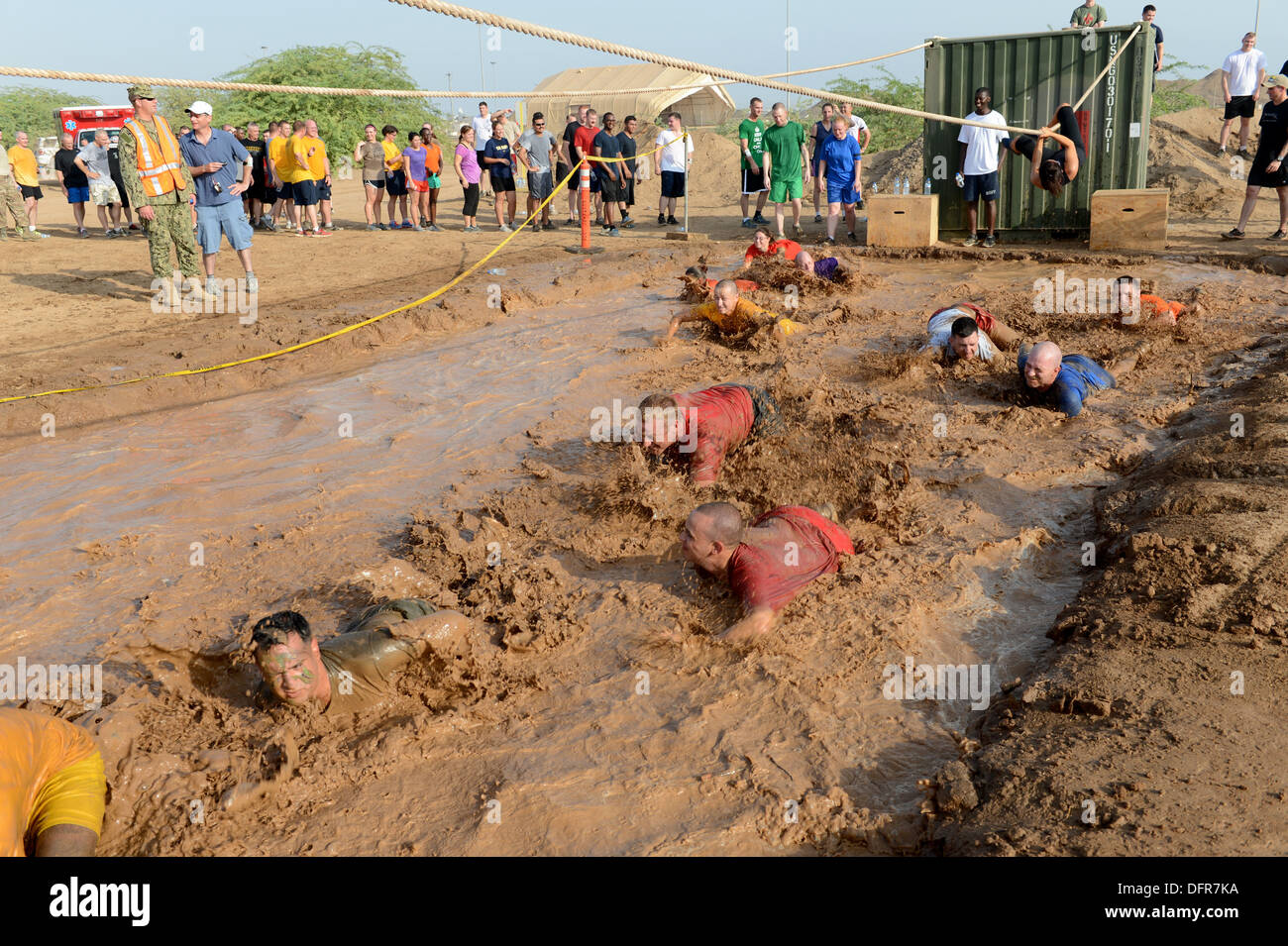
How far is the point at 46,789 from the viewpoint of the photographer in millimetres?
3160

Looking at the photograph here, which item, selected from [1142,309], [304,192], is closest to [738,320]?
[1142,309]

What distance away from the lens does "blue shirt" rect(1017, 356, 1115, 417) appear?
21.4 feet

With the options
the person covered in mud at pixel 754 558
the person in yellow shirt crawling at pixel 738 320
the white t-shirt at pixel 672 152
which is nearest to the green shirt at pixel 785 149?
the white t-shirt at pixel 672 152

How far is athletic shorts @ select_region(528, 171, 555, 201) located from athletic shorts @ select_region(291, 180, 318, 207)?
336 cm

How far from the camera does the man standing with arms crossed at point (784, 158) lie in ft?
44.2

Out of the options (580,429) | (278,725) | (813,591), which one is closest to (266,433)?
(580,429)

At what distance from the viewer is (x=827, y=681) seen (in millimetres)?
3906

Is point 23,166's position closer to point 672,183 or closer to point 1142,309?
point 672,183

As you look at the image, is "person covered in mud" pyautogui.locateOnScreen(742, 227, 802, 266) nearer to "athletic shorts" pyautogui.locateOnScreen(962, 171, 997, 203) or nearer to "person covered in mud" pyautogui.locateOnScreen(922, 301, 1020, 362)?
"athletic shorts" pyautogui.locateOnScreen(962, 171, 997, 203)

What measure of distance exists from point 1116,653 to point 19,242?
1597 centimetres

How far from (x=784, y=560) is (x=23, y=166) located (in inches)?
671

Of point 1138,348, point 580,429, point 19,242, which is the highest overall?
point 19,242

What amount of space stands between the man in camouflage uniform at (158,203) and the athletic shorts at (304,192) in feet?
15.8
